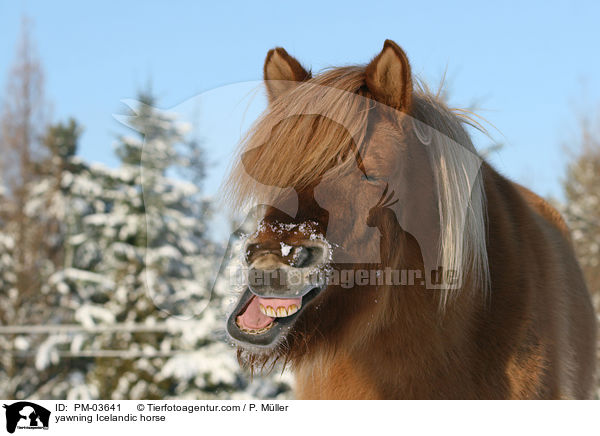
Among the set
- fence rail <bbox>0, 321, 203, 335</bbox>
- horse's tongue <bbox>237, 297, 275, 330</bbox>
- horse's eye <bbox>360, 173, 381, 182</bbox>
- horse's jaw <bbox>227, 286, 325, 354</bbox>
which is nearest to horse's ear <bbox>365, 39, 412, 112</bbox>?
horse's eye <bbox>360, 173, 381, 182</bbox>

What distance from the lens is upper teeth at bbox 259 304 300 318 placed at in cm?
187

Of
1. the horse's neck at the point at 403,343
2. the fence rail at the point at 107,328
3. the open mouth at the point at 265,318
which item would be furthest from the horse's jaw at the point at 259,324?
the fence rail at the point at 107,328

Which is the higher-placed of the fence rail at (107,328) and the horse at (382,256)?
the horse at (382,256)

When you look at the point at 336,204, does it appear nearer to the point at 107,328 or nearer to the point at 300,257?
the point at 300,257

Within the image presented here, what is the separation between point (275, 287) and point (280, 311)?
0.42 feet

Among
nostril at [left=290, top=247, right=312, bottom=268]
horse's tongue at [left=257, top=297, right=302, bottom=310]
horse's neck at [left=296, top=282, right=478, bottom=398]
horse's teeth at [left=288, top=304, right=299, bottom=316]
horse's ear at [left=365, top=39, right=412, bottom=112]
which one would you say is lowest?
horse's neck at [left=296, top=282, right=478, bottom=398]

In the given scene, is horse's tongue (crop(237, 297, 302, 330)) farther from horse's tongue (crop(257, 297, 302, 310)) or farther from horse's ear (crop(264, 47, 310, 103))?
horse's ear (crop(264, 47, 310, 103))

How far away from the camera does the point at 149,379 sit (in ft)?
34.4

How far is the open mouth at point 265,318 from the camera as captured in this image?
1869 millimetres

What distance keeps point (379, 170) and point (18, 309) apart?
14.6 m

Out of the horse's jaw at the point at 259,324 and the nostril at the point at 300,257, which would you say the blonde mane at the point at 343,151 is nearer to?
the nostril at the point at 300,257
